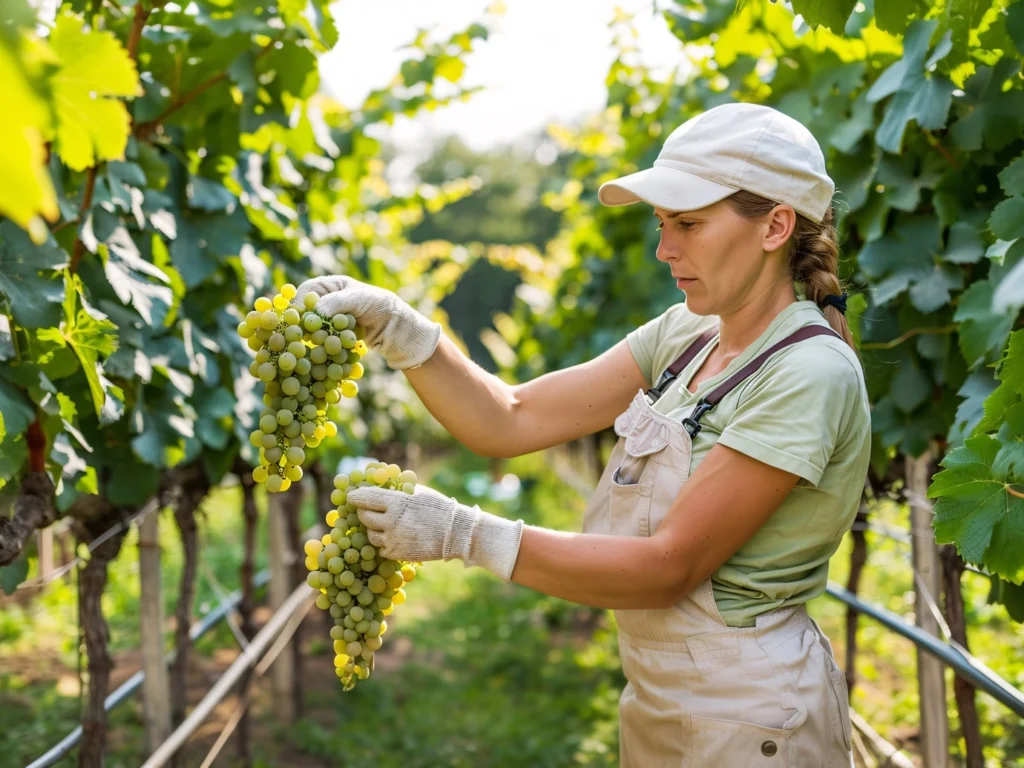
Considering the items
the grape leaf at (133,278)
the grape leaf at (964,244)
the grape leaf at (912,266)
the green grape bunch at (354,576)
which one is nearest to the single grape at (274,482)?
the green grape bunch at (354,576)

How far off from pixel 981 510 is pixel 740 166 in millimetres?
757

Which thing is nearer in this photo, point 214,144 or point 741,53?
point 214,144

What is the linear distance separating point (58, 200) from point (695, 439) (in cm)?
145

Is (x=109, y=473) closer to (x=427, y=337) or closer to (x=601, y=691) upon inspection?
(x=427, y=337)

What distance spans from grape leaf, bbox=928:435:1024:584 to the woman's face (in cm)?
49

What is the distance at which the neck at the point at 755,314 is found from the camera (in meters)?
1.94

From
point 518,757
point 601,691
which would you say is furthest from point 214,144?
point 601,691

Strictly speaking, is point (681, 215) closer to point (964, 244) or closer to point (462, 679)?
point (964, 244)

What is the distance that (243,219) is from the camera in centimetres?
286

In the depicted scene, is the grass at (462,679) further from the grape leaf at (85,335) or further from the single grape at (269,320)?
the single grape at (269,320)

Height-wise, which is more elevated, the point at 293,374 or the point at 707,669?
the point at 293,374

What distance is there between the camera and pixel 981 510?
5.70ft

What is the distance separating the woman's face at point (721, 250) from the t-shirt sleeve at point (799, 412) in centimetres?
19

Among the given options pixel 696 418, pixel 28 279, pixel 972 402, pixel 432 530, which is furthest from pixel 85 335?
pixel 972 402
